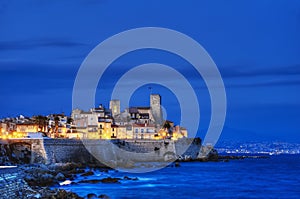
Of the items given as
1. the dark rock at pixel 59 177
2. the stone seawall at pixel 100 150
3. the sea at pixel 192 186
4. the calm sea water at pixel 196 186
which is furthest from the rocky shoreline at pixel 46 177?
the stone seawall at pixel 100 150

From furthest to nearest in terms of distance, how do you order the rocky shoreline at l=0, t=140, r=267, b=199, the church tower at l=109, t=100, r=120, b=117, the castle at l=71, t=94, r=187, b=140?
the church tower at l=109, t=100, r=120, b=117
the castle at l=71, t=94, r=187, b=140
the rocky shoreline at l=0, t=140, r=267, b=199

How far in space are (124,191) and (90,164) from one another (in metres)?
19.9

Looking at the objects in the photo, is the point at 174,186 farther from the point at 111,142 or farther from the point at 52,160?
the point at 111,142

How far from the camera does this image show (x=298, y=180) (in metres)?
51.9

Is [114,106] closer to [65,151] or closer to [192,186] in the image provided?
[65,151]

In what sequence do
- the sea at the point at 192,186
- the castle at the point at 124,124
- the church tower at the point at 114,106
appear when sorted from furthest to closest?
the church tower at the point at 114,106, the castle at the point at 124,124, the sea at the point at 192,186

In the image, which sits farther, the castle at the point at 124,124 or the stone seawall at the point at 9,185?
the castle at the point at 124,124

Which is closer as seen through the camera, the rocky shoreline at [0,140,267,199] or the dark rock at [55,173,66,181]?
the rocky shoreline at [0,140,267,199]

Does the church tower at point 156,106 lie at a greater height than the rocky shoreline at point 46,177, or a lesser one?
greater

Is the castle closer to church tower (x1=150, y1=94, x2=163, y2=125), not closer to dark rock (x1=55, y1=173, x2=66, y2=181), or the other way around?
church tower (x1=150, y1=94, x2=163, y2=125)

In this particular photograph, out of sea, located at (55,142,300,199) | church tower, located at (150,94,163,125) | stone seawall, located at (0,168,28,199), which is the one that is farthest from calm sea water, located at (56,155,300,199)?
church tower, located at (150,94,163,125)

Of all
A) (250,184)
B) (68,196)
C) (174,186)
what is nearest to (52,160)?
(174,186)

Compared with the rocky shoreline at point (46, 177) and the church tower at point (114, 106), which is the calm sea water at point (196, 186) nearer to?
the rocky shoreline at point (46, 177)

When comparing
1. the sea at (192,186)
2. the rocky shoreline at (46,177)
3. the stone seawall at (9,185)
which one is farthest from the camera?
the sea at (192,186)
